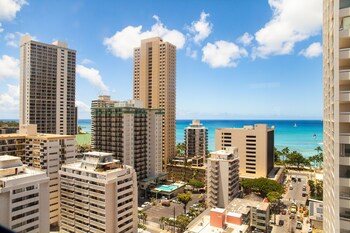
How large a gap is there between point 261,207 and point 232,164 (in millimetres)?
7047

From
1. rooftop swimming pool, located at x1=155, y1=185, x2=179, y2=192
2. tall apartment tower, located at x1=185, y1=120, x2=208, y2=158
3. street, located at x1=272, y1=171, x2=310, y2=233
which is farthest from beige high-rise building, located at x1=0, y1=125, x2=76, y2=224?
tall apartment tower, located at x1=185, y1=120, x2=208, y2=158

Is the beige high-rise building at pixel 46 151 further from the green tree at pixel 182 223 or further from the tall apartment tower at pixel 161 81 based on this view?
the tall apartment tower at pixel 161 81

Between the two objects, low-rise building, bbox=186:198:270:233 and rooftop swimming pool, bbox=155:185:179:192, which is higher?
low-rise building, bbox=186:198:270:233

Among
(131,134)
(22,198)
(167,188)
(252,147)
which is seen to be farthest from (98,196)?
(252,147)

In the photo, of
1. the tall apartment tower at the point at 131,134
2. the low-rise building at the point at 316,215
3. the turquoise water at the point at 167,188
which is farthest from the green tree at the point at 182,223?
the tall apartment tower at the point at 131,134

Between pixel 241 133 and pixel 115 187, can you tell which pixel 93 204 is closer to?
pixel 115 187

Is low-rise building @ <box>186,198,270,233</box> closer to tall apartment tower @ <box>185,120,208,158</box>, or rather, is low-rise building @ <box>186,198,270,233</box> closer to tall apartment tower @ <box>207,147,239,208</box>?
tall apartment tower @ <box>207,147,239,208</box>

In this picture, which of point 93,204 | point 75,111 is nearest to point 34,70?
point 75,111

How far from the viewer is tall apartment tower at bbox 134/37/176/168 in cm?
5184

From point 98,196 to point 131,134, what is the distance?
55.0 feet

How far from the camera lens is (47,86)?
173 feet

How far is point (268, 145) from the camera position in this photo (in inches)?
1688

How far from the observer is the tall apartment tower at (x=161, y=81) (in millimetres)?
51844

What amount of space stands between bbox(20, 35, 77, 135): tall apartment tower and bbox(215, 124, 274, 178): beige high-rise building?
35056mm
